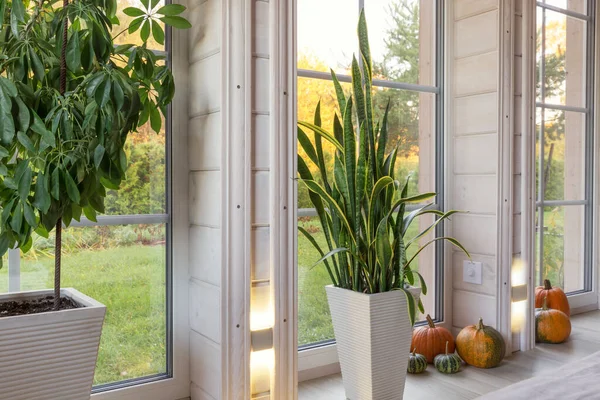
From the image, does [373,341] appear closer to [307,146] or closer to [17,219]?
[307,146]

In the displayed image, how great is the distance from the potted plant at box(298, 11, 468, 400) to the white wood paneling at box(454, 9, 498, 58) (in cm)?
96

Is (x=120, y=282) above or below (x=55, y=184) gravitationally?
below

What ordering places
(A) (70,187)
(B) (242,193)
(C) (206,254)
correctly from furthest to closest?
(C) (206,254) < (B) (242,193) < (A) (70,187)

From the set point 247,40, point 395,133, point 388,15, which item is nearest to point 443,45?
point 388,15

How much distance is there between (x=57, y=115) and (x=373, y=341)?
1216 mm

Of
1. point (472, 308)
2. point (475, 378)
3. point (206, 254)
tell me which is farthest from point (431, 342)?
point (206, 254)

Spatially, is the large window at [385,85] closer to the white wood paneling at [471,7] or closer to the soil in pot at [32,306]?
the white wood paneling at [471,7]

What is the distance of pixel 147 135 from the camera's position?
2.04 meters

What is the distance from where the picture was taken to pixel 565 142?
3.42 meters

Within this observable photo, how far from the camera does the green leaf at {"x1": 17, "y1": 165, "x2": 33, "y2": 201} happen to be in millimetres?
1312

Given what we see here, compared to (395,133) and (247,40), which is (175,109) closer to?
(247,40)

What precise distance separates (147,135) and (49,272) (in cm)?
56

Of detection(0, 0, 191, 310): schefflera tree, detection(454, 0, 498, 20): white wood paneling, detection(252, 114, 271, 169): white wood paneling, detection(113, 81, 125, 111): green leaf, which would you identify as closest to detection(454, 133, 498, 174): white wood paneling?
detection(454, 0, 498, 20): white wood paneling

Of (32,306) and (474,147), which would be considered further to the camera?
(474,147)
